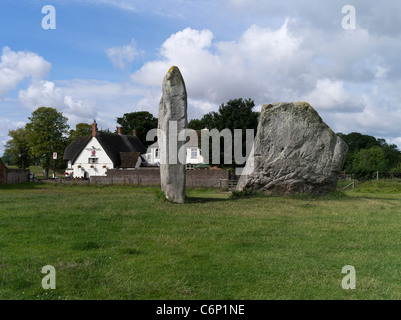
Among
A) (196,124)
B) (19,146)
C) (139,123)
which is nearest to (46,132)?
(19,146)

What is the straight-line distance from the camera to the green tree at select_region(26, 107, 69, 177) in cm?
6031

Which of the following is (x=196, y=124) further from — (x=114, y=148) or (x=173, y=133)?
(x=173, y=133)

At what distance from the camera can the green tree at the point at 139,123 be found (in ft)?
251

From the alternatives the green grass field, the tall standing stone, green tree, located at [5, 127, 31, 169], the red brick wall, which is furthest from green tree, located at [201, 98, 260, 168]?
green tree, located at [5, 127, 31, 169]

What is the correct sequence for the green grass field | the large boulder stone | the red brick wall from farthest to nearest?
the red brick wall → the large boulder stone → the green grass field

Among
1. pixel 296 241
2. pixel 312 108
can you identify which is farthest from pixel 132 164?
pixel 296 241

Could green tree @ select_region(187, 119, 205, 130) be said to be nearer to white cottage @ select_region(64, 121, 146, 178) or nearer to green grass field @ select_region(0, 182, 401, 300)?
white cottage @ select_region(64, 121, 146, 178)

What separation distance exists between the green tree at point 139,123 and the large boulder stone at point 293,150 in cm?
5705

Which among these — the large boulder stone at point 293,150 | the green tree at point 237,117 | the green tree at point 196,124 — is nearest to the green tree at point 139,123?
the green tree at point 196,124

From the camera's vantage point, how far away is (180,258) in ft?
24.9

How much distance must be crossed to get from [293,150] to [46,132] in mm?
49028

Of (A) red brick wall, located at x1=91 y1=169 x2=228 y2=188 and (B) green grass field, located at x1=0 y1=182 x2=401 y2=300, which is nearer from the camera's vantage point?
(B) green grass field, located at x1=0 y1=182 x2=401 y2=300

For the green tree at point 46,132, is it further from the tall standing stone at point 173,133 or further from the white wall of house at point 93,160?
the tall standing stone at point 173,133

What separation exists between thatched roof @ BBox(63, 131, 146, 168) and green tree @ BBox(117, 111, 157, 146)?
12488 mm
